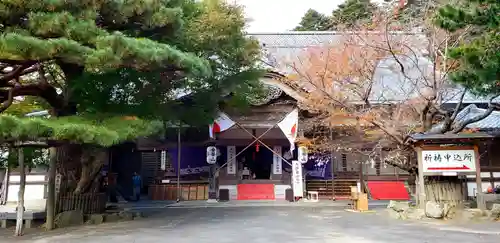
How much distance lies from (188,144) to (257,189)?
4073mm

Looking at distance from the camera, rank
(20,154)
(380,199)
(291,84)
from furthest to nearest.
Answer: (380,199), (291,84), (20,154)

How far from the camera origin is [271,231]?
9617 millimetres

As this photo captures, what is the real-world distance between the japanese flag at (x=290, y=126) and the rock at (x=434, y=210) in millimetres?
6618

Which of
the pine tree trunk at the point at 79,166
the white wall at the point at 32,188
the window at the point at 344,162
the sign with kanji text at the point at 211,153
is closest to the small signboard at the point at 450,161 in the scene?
the window at the point at 344,162

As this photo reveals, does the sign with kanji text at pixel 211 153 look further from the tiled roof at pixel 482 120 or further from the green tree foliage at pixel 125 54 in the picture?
the tiled roof at pixel 482 120

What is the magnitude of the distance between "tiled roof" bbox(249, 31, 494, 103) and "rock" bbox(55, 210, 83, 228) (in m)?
9.13

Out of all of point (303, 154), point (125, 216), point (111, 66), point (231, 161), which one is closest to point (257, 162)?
point (231, 161)

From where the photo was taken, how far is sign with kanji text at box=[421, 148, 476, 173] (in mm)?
11297

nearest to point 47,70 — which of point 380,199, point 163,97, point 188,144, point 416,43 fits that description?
point 163,97

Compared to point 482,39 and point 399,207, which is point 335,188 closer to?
point 399,207

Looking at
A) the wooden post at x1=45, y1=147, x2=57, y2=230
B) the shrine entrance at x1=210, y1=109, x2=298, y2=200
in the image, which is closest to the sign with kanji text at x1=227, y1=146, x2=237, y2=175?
the shrine entrance at x1=210, y1=109, x2=298, y2=200

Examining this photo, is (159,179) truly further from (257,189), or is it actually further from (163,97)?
(163,97)

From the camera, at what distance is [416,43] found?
13.6m

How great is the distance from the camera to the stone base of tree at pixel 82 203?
455 inches
